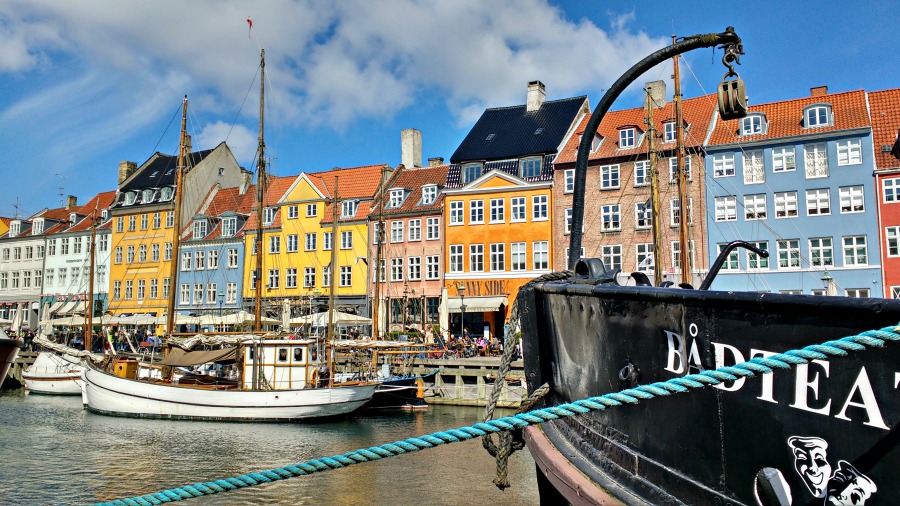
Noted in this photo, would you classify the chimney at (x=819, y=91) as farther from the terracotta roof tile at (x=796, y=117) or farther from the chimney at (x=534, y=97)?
the chimney at (x=534, y=97)

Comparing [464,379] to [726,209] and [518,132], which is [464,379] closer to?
[726,209]

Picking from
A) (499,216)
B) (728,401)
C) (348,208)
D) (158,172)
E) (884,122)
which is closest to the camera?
(728,401)

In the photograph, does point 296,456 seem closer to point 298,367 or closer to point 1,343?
point 298,367

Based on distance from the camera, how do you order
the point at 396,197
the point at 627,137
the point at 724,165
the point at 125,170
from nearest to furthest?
1. the point at 724,165
2. the point at 627,137
3. the point at 396,197
4. the point at 125,170

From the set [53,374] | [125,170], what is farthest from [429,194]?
[125,170]

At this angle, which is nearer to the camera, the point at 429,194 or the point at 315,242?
the point at 429,194

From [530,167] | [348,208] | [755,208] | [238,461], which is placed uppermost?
[530,167]

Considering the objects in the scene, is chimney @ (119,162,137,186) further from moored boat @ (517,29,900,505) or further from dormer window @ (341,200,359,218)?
moored boat @ (517,29,900,505)

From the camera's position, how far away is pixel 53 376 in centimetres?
3572

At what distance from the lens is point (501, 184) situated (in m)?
43.1

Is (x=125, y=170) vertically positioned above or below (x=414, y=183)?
above

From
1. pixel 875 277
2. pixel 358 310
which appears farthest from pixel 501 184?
pixel 875 277

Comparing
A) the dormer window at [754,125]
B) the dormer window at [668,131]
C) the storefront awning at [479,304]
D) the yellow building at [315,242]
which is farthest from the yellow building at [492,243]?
the dormer window at [754,125]

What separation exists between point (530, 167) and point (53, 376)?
2695 cm
